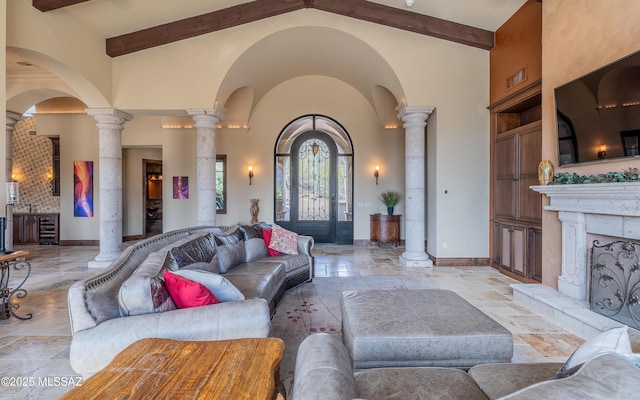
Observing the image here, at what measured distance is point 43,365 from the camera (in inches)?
105

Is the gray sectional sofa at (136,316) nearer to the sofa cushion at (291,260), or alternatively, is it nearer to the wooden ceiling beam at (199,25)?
the sofa cushion at (291,260)

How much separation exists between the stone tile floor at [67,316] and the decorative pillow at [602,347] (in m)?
1.96

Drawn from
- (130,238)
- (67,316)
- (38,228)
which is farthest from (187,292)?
(38,228)

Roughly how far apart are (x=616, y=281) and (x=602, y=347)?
289cm

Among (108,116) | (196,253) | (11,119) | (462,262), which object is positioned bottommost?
(462,262)

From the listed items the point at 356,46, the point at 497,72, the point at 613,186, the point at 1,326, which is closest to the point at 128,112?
the point at 1,326

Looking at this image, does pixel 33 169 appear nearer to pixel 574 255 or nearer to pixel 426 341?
pixel 426 341

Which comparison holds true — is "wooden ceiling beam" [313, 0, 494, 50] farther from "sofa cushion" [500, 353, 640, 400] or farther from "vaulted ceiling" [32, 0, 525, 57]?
"sofa cushion" [500, 353, 640, 400]

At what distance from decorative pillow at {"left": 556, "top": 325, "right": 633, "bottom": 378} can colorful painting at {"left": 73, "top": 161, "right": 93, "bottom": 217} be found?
A: 35.1 feet

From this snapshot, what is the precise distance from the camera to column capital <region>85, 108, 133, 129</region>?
20.5ft

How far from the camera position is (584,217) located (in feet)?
12.2

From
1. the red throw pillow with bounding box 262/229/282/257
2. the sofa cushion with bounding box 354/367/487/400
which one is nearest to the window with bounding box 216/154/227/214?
the red throw pillow with bounding box 262/229/282/257

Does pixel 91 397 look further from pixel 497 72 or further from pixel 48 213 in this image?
pixel 48 213

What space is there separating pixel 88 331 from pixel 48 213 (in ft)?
30.6
